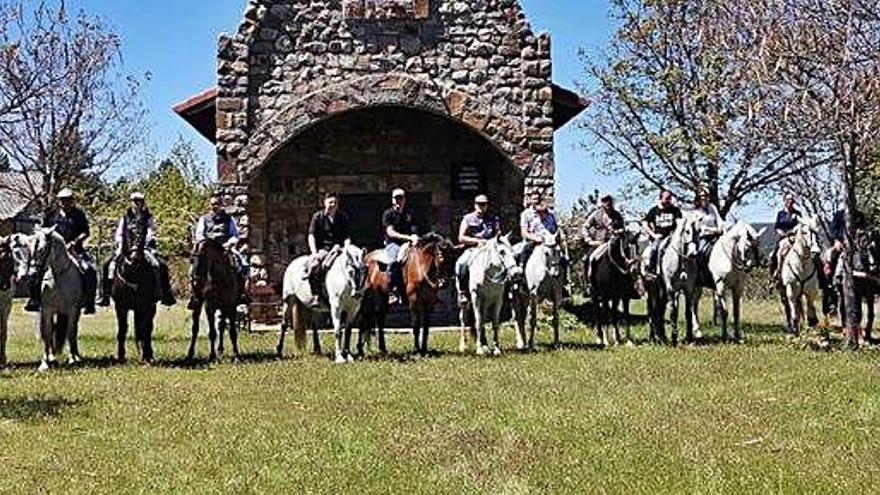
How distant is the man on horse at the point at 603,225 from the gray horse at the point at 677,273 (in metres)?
0.78

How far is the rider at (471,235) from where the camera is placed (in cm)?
1545

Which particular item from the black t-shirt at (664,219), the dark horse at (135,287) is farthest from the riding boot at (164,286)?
the black t-shirt at (664,219)

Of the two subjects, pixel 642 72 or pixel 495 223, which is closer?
pixel 495 223

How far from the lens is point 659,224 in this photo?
55.0ft

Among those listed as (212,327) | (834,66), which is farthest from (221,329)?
(834,66)

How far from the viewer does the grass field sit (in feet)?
24.0

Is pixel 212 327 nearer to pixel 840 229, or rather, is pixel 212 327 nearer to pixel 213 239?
pixel 213 239

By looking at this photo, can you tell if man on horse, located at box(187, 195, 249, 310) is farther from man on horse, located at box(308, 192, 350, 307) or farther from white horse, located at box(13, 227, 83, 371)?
white horse, located at box(13, 227, 83, 371)

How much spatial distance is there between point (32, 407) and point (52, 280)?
3.56 metres

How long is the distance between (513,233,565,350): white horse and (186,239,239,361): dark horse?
390cm

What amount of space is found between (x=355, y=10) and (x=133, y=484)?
1393cm

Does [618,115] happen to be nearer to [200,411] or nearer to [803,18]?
[803,18]

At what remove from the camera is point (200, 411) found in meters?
10.4

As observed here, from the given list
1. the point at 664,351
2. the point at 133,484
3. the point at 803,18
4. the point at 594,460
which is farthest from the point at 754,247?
the point at 133,484
